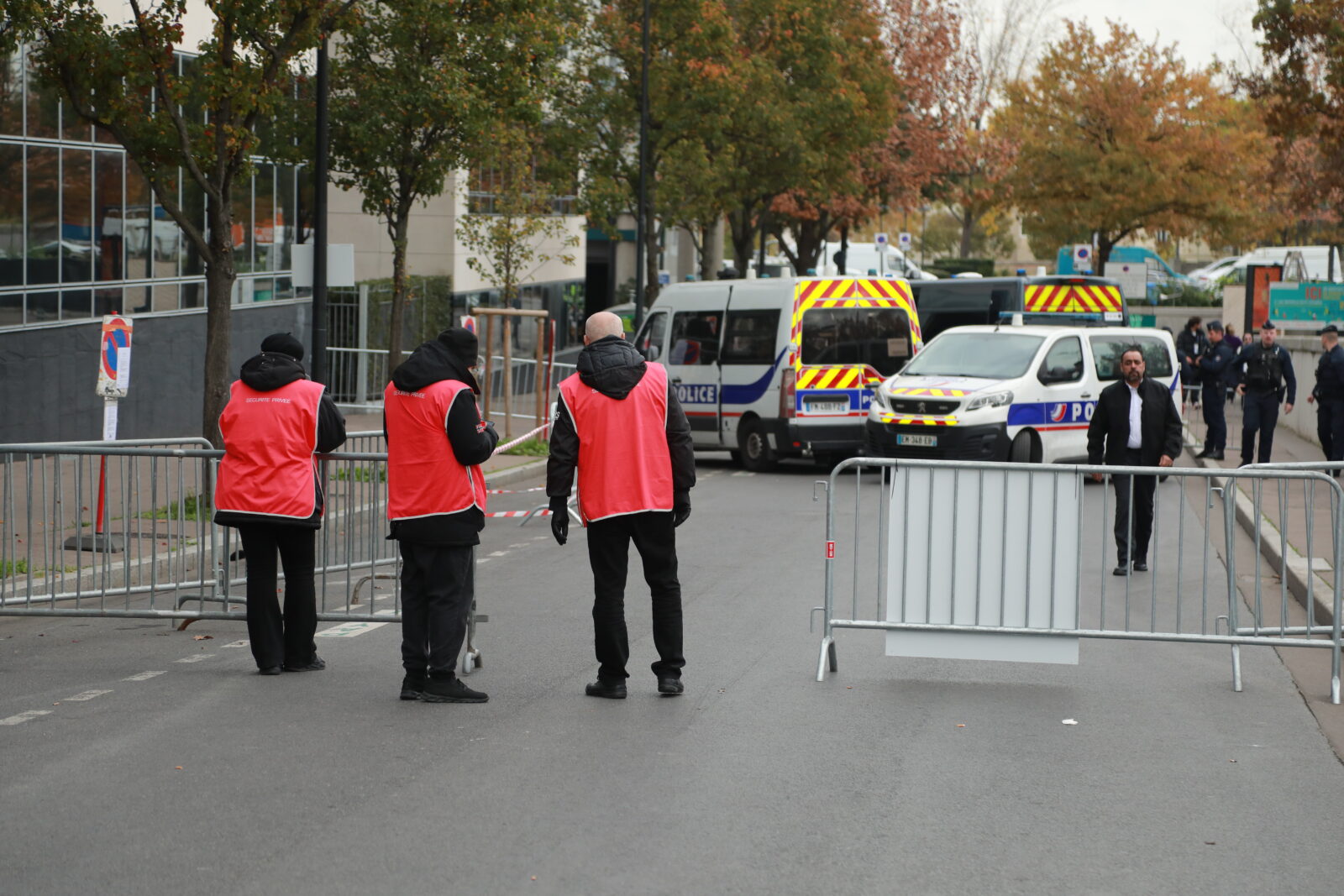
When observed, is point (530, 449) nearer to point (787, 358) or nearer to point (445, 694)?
point (787, 358)

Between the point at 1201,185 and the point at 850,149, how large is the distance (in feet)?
45.8

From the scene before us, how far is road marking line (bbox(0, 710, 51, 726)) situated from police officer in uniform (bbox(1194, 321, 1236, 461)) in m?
17.8

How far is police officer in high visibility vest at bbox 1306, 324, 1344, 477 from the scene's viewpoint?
18344 millimetres

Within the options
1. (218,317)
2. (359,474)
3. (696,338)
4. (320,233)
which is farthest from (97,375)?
(359,474)

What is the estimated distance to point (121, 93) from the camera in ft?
46.7

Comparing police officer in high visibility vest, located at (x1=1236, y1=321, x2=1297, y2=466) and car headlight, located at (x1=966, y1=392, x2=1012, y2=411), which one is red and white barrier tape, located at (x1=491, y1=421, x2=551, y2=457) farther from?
police officer in high visibility vest, located at (x1=1236, y1=321, x2=1297, y2=466)

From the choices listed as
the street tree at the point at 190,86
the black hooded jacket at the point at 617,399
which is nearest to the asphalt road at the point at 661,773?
the black hooded jacket at the point at 617,399

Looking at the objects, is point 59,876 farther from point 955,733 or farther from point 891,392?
point 891,392

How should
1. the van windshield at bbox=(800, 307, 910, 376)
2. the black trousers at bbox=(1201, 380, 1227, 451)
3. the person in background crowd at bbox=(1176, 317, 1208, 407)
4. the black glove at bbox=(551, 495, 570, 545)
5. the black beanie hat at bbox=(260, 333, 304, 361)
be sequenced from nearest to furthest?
the black glove at bbox=(551, 495, 570, 545)
the black beanie hat at bbox=(260, 333, 304, 361)
the van windshield at bbox=(800, 307, 910, 376)
the black trousers at bbox=(1201, 380, 1227, 451)
the person in background crowd at bbox=(1176, 317, 1208, 407)

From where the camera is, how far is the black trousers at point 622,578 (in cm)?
Result: 755

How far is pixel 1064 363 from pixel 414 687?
511 inches

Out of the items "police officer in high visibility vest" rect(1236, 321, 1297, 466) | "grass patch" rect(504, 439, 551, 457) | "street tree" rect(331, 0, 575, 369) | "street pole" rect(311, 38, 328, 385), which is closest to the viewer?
"street pole" rect(311, 38, 328, 385)

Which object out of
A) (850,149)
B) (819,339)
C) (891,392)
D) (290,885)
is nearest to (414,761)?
(290,885)

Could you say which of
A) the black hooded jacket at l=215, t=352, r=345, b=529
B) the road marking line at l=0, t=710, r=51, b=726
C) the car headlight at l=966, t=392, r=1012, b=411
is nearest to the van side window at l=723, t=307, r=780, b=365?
the car headlight at l=966, t=392, r=1012, b=411
